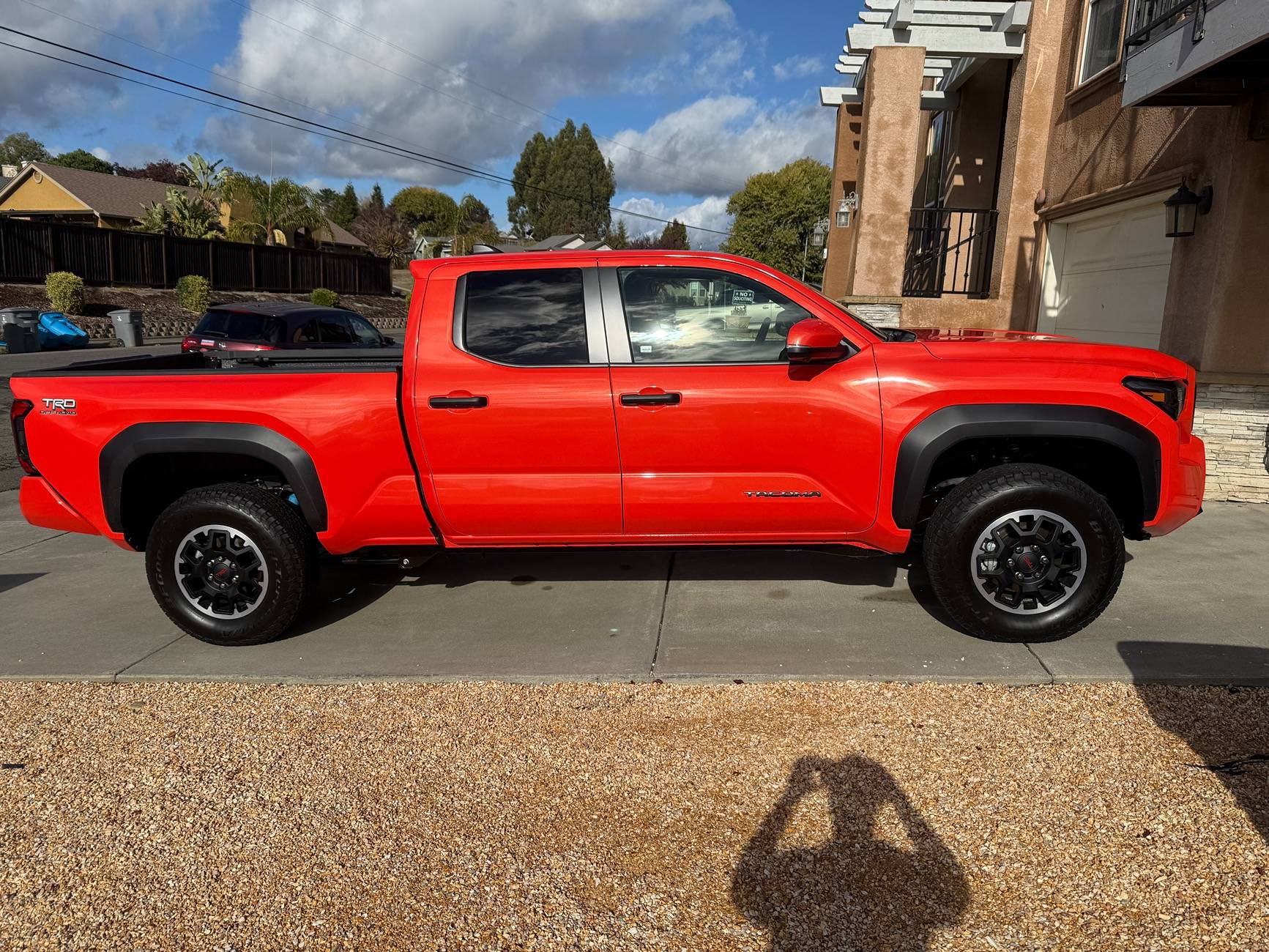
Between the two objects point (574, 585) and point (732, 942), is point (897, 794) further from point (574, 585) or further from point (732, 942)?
point (574, 585)

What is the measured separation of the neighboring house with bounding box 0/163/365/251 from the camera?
1722 inches

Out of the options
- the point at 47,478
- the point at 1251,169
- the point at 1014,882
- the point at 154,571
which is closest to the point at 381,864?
the point at 1014,882

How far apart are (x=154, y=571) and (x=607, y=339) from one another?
8.29ft

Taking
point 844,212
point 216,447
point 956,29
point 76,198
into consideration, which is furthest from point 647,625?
point 76,198

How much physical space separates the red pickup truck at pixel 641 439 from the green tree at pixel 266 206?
1432 inches

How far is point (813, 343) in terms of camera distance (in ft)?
12.6

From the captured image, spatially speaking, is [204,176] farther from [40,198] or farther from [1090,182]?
[1090,182]

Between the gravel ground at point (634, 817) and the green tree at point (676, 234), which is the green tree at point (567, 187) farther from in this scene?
the gravel ground at point (634, 817)

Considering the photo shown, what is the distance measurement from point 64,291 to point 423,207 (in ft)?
248

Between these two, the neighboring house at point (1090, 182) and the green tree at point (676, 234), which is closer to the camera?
the neighboring house at point (1090, 182)

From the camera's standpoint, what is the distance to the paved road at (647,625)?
13.5 feet

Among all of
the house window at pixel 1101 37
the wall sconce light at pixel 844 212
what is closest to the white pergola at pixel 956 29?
the house window at pixel 1101 37

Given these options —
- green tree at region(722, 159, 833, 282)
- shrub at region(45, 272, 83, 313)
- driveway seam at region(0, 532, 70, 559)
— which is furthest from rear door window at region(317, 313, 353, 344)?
green tree at region(722, 159, 833, 282)

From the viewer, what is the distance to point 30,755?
352 centimetres
